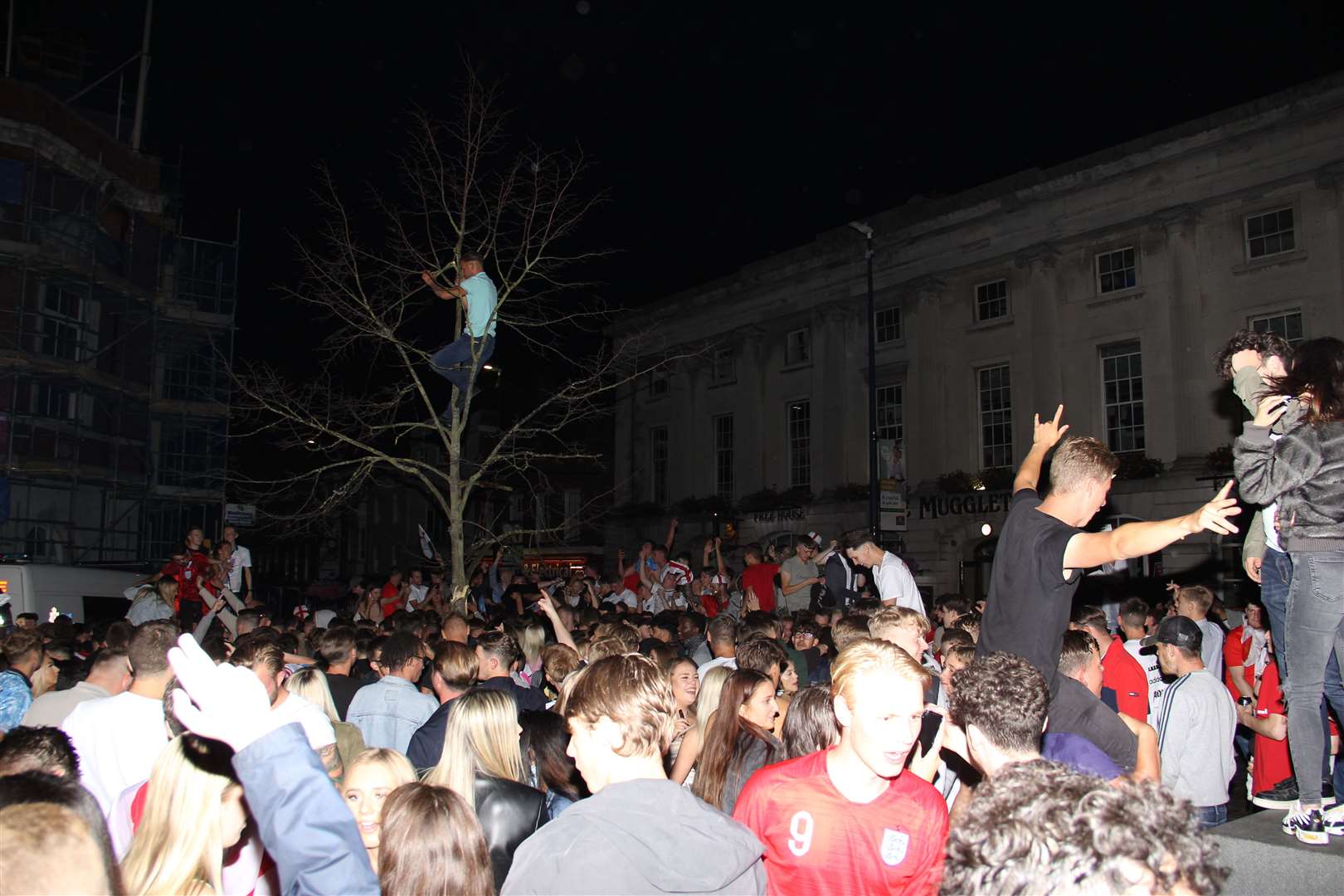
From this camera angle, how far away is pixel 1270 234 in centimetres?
2842

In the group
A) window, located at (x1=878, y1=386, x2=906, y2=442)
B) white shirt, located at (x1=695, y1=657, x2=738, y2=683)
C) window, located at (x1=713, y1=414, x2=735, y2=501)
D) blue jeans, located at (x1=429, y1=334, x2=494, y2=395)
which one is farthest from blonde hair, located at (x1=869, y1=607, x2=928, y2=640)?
window, located at (x1=713, y1=414, x2=735, y2=501)

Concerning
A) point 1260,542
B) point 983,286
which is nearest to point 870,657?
point 1260,542

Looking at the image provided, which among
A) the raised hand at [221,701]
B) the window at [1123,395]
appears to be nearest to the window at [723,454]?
the window at [1123,395]

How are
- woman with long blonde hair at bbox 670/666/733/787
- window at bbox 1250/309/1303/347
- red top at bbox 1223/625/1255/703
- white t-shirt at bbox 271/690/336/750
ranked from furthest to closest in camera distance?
window at bbox 1250/309/1303/347, red top at bbox 1223/625/1255/703, woman with long blonde hair at bbox 670/666/733/787, white t-shirt at bbox 271/690/336/750

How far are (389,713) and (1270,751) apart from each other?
21.3ft

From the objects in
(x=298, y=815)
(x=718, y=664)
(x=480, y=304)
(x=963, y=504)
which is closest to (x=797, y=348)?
(x=963, y=504)

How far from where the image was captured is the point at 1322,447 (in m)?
4.50

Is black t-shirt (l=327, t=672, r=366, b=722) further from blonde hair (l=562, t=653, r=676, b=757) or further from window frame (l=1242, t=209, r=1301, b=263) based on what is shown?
window frame (l=1242, t=209, r=1301, b=263)

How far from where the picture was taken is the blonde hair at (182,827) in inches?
117

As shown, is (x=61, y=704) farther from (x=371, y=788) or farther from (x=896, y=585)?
(x=896, y=585)

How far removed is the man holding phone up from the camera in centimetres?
337

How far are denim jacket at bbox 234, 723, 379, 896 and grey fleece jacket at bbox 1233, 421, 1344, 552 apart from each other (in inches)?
164

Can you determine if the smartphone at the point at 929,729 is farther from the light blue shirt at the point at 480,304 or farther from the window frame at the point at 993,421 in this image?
the window frame at the point at 993,421

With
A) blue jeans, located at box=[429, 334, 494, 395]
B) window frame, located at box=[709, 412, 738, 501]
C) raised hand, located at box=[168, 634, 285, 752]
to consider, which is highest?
window frame, located at box=[709, 412, 738, 501]
